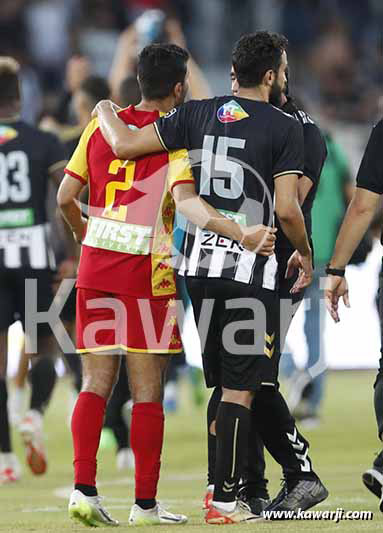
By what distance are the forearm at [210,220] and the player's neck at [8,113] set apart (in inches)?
112

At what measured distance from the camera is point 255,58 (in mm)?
6172

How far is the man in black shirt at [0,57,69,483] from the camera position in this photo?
8750 mm

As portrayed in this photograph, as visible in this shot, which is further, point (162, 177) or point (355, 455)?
point (355, 455)

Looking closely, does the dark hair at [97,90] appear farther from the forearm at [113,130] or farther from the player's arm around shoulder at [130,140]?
the player's arm around shoulder at [130,140]

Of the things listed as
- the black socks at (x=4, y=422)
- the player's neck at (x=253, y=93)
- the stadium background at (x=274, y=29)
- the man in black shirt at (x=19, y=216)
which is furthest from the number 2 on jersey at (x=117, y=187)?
the stadium background at (x=274, y=29)

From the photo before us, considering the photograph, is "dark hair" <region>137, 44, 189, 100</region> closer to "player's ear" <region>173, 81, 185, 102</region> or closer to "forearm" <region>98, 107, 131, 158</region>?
"player's ear" <region>173, 81, 185, 102</region>

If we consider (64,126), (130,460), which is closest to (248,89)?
(130,460)

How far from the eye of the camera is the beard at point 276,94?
633cm

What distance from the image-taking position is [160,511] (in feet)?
20.8

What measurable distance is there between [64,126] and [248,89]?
201 inches

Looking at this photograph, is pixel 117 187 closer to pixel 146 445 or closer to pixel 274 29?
pixel 146 445

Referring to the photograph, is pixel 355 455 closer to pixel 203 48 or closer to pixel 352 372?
pixel 352 372

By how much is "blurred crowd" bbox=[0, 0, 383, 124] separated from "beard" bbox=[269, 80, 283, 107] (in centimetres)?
1336

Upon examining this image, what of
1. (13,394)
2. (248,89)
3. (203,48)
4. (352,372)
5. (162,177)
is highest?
(248,89)
